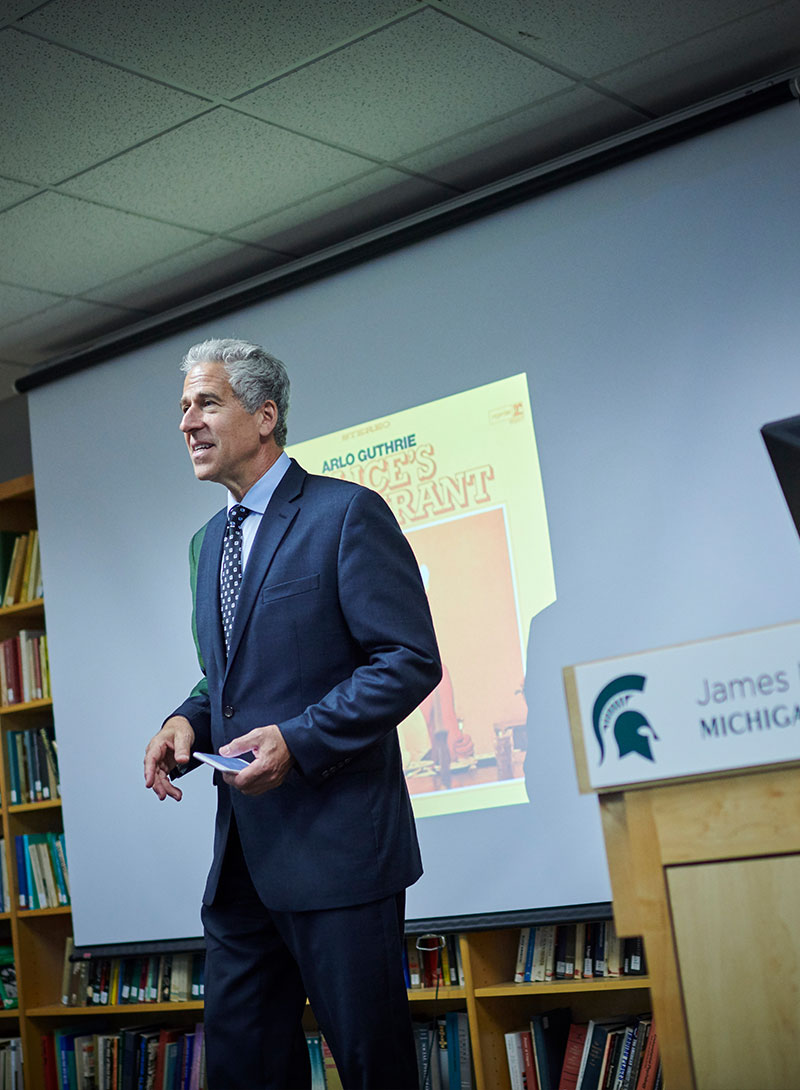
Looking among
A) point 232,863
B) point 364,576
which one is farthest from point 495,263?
point 232,863

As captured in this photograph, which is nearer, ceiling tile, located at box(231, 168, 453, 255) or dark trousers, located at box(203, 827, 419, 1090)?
dark trousers, located at box(203, 827, 419, 1090)

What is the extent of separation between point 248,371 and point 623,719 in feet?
3.94

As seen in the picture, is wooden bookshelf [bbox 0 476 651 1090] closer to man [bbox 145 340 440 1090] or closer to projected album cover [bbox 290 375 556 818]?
projected album cover [bbox 290 375 556 818]

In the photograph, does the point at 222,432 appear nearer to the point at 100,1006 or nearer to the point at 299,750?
the point at 299,750

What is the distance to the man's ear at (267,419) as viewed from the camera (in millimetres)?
2230

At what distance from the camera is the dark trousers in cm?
185

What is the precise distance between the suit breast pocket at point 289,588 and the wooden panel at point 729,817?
853 millimetres

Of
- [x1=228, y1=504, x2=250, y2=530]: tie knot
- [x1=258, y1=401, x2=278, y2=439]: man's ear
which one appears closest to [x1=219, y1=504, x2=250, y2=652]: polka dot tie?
[x1=228, y1=504, x2=250, y2=530]: tie knot

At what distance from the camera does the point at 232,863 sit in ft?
6.66

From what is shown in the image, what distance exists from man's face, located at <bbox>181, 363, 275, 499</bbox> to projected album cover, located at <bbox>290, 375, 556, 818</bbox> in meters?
1.44

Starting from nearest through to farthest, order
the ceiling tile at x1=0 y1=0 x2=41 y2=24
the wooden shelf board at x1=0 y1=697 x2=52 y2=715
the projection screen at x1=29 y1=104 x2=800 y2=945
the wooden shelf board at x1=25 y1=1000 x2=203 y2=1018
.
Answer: the ceiling tile at x1=0 y1=0 x2=41 y2=24 < the projection screen at x1=29 y1=104 x2=800 y2=945 < the wooden shelf board at x1=25 y1=1000 x2=203 y2=1018 < the wooden shelf board at x1=0 y1=697 x2=52 y2=715

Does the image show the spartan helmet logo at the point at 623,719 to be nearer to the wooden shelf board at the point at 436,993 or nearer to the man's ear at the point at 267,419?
the man's ear at the point at 267,419

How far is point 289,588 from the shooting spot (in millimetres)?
2047

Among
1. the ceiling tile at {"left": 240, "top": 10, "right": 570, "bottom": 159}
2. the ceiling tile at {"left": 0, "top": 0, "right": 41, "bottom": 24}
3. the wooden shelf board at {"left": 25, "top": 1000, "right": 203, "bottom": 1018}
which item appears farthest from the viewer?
the wooden shelf board at {"left": 25, "top": 1000, "right": 203, "bottom": 1018}
